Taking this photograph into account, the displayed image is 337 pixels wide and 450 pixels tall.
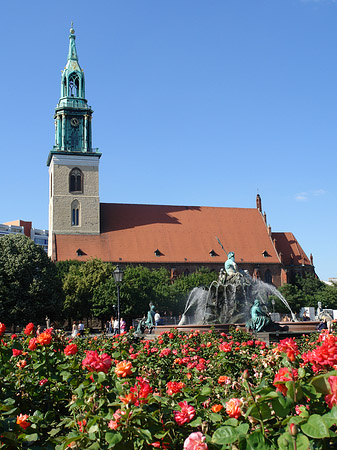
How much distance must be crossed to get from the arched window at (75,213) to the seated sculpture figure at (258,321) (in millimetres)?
44136

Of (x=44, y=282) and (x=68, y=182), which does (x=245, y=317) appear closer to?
(x=44, y=282)

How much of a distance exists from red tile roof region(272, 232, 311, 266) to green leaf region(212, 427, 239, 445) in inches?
2523

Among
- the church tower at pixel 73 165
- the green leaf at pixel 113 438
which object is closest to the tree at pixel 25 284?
the church tower at pixel 73 165

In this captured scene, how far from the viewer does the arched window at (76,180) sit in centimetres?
5962

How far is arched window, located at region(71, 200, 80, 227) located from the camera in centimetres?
5875

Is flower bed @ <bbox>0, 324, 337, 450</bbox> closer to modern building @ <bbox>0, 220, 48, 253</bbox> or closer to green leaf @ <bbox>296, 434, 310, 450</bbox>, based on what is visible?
green leaf @ <bbox>296, 434, 310, 450</bbox>

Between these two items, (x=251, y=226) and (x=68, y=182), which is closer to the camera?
(x=68, y=182)

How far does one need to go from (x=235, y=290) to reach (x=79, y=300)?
1222 inches

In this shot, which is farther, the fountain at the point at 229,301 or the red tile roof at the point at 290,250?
the red tile roof at the point at 290,250

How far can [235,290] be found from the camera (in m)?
19.1

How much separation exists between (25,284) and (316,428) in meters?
39.3

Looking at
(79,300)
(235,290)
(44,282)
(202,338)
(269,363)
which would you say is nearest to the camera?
(269,363)

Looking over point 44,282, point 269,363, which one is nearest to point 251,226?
point 44,282

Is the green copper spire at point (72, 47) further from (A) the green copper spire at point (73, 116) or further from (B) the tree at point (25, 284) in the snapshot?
(B) the tree at point (25, 284)
